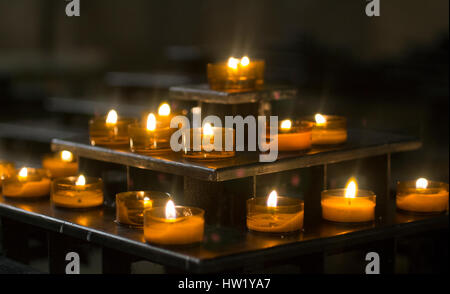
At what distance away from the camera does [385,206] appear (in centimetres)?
234

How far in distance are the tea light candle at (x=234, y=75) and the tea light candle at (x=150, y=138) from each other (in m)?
0.22

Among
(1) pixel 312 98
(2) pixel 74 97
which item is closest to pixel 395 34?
(1) pixel 312 98

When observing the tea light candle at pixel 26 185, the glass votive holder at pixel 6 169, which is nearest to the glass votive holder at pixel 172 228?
the tea light candle at pixel 26 185

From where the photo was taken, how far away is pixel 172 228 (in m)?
1.87

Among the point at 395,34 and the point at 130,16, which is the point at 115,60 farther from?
the point at 395,34

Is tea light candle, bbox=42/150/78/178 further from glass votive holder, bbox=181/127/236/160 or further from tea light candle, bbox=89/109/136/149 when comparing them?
glass votive holder, bbox=181/127/236/160

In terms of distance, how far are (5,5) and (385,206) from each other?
15.3 feet

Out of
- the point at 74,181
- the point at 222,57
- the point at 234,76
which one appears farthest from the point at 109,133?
the point at 222,57

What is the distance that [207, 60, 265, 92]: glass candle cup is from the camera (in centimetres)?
232

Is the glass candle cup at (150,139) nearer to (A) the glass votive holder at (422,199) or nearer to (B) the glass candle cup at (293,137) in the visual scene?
(B) the glass candle cup at (293,137)

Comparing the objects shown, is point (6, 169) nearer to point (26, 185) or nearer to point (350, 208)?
point (26, 185)

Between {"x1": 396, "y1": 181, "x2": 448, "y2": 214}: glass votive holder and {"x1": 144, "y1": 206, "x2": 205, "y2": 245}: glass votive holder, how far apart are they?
643 millimetres

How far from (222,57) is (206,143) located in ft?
9.30

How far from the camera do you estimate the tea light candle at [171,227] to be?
1.87 m
